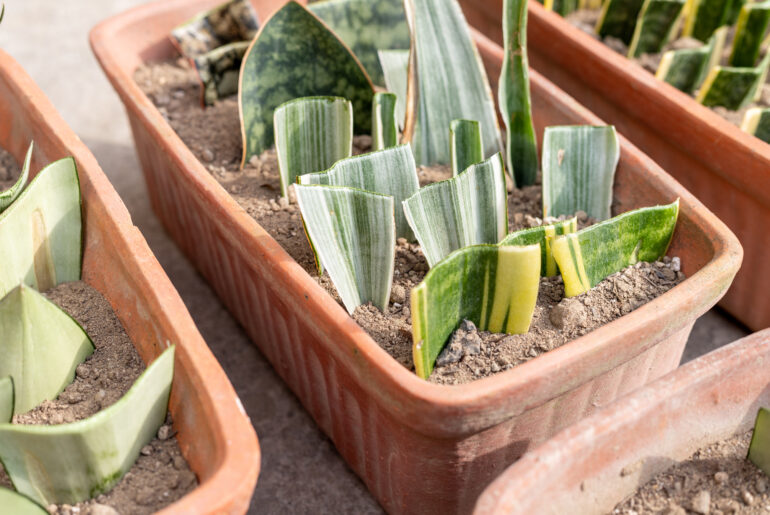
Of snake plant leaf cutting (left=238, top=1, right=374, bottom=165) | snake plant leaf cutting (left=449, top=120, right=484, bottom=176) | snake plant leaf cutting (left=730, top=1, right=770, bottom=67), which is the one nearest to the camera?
snake plant leaf cutting (left=449, top=120, right=484, bottom=176)

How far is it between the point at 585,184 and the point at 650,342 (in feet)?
0.70

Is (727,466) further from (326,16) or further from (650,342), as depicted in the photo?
(326,16)

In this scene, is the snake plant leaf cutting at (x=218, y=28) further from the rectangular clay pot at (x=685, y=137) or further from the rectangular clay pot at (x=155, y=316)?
the rectangular clay pot at (x=685, y=137)

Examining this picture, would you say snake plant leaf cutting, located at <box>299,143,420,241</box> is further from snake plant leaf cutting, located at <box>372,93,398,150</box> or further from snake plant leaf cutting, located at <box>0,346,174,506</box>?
snake plant leaf cutting, located at <box>0,346,174,506</box>

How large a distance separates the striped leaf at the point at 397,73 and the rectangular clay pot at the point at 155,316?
0.31m

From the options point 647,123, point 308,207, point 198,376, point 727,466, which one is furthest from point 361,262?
point 647,123

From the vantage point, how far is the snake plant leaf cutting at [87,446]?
1.68ft

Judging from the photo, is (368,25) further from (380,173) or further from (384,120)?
(380,173)

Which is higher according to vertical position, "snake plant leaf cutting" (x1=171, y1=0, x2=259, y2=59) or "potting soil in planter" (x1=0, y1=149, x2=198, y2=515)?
"snake plant leaf cutting" (x1=171, y1=0, x2=259, y2=59)

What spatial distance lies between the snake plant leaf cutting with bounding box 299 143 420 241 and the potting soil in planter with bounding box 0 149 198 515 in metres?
0.21

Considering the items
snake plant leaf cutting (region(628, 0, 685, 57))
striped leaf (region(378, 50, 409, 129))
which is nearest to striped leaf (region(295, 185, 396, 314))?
striped leaf (region(378, 50, 409, 129))

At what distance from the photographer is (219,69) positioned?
3.14ft

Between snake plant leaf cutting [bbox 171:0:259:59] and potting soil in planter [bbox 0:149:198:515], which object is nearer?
potting soil in planter [bbox 0:149:198:515]

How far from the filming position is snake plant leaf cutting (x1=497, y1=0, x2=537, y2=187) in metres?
0.77
